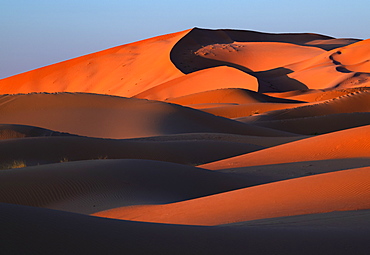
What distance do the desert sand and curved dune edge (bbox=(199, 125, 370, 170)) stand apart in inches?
1.9

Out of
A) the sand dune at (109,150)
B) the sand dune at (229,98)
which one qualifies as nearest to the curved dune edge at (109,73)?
the sand dune at (229,98)

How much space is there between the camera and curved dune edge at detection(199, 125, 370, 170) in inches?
553

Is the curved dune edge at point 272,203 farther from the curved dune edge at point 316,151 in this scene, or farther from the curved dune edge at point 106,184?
the curved dune edge at point 316,151

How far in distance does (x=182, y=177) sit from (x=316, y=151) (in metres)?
4.51

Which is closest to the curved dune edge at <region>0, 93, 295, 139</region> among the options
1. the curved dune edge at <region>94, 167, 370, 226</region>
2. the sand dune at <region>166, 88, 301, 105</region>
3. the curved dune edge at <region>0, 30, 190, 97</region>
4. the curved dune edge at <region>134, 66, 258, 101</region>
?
the sand dune at <region>166, 88, 301, 105</region>

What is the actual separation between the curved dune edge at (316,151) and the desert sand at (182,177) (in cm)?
5

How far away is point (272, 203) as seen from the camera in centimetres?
782

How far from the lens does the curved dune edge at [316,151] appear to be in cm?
1404

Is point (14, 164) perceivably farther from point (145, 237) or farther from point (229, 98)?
point (229, 98)

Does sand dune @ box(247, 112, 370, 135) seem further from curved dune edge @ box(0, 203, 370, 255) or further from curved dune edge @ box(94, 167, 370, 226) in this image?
curved dune edge @ box(0, 203, 370, 255)

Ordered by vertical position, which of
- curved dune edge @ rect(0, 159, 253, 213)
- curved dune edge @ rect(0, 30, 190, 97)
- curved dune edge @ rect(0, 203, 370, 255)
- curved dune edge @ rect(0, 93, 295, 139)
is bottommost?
curved dune edge @ rect(0, 30, 190, 97)

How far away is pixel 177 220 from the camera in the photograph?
25.0 feet

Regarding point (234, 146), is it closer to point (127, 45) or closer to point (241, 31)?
point (127, 45)

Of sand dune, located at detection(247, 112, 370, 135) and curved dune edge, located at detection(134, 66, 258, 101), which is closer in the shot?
sand dune, located at detection(247, 112, 370, 135)
